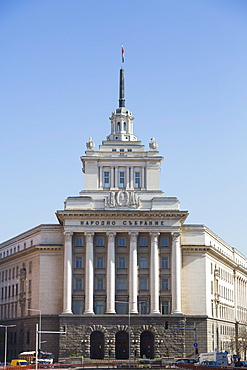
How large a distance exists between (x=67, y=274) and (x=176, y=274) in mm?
18726

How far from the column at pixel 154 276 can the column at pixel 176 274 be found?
9.09ft

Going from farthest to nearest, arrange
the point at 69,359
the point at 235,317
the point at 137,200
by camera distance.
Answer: the point at 235,317
the point at 137,200
the point at 69,359

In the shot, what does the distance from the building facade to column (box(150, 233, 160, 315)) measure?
0.56 feet

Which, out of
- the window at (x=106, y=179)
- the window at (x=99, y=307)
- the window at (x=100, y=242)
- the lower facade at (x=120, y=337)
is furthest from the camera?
the window at (x=106, y=179)

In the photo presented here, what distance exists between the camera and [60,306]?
148500 millimetres

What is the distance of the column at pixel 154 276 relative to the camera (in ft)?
476

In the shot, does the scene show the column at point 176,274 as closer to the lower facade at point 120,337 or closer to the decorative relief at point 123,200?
the lower facade at point 120,337

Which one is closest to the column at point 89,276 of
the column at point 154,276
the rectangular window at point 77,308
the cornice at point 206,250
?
the rectangular window at point 77,308

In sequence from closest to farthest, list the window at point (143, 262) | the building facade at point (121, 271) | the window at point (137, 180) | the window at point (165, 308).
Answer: the building facade at point (121, 271) → the window at point (165, 308) → the window at point (143, 262) → the window at point (137, 180)

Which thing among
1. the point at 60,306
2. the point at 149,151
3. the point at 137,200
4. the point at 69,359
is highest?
the point at 149,151

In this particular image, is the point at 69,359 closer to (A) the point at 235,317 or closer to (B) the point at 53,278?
(B) the point at 53,278

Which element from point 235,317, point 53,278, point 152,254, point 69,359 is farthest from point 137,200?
point 235,317

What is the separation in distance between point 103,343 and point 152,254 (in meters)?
17.3

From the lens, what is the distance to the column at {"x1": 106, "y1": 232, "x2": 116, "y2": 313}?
476 ft
